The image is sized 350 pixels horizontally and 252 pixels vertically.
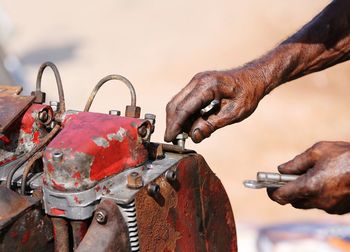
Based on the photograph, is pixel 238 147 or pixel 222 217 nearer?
pixel 222 217

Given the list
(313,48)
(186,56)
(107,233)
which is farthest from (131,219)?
(186,56)

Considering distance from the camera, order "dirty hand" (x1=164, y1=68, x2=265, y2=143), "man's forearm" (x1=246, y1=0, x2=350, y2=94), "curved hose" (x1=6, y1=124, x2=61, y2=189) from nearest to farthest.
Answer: "curved hose" (x1=6, y1=124, x2=61, y2=189) < "dirty hand" (x1=164, y1=68, x2=265, y2=143) < "man's forearm" (x1=246, y1=0, x2=350, y2=94)

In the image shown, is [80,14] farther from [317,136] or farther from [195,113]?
[195,113]

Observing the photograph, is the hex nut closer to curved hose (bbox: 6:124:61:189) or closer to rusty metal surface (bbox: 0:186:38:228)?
curved hose (bbox: 6:124:61:189)

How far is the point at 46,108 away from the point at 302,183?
2.39 feet

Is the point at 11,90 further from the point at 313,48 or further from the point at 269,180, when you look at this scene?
the point at 313,48

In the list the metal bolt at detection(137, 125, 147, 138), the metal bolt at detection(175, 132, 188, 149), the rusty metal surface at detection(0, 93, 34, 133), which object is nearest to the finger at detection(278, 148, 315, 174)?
the metal bolt at detection(175, 132, 188, 149)

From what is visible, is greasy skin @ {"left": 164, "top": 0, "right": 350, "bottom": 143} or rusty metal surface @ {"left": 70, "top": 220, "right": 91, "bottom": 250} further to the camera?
greasy skin @ {"left": 164, "top": 0, "right": 350, "bottom": 143}

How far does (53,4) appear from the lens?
18.0 feet

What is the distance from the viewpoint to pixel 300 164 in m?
1.47

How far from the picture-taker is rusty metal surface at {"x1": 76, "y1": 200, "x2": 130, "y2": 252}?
120 centimetres

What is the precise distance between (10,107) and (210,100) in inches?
24.9

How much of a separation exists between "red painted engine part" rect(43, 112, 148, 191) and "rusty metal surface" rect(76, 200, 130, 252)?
7 cm

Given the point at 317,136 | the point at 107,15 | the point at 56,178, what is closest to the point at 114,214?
the point at 56,178
